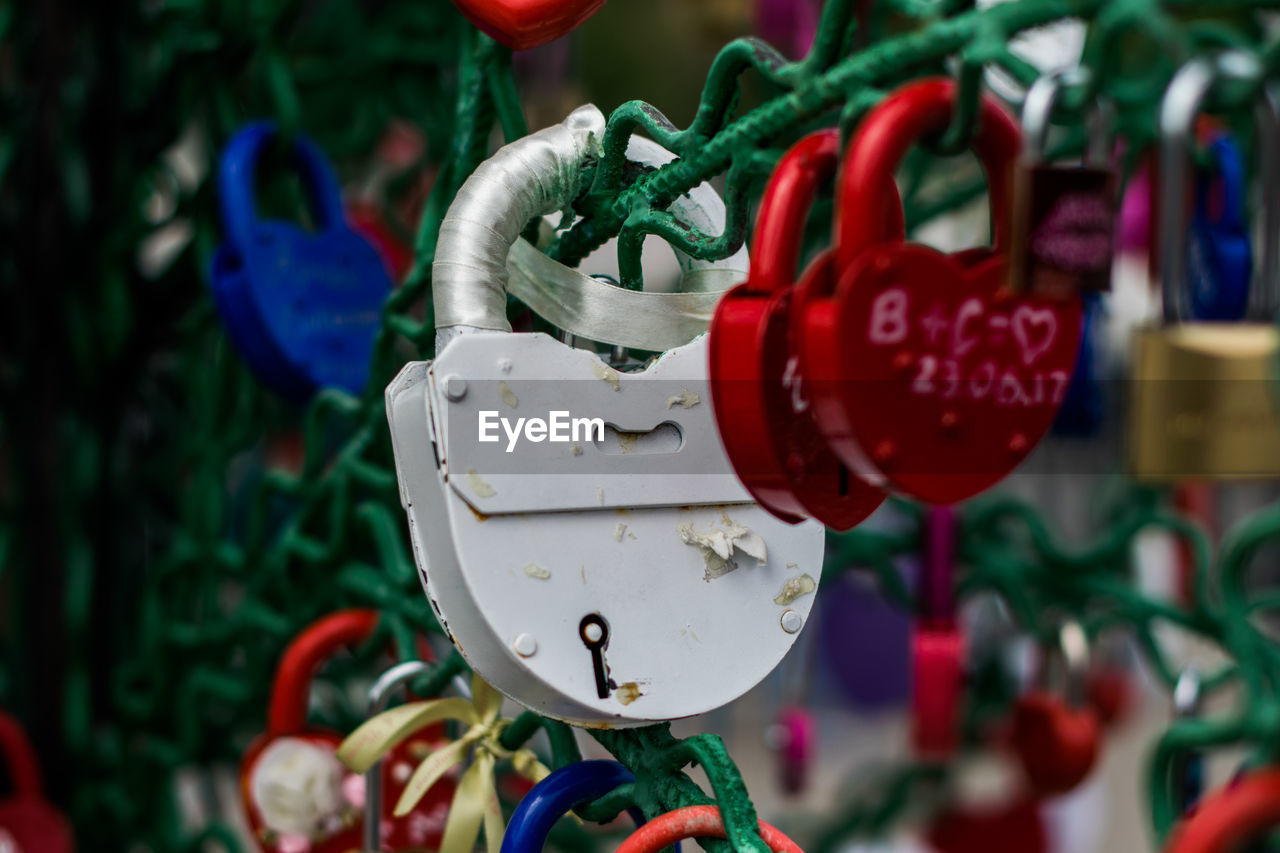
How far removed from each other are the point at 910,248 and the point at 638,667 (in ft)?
0.60

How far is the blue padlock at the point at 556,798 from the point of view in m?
0.43

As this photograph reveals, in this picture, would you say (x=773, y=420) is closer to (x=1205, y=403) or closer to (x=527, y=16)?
(x=1205, y=403)

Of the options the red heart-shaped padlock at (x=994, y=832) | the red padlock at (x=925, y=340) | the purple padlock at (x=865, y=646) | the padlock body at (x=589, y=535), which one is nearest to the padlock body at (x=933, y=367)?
the red padlock at (x=925, y=340)

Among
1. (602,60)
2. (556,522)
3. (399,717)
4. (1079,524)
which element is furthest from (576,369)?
(1079,524)

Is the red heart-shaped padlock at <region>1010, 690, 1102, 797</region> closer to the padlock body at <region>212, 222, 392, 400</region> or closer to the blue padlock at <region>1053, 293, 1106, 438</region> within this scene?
the blue padlock at <region>1053, 293, 1106, 438</region>

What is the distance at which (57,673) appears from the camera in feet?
3.30

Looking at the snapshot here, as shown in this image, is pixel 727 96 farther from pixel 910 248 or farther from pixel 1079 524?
pixel 1079 524

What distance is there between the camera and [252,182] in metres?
0.76

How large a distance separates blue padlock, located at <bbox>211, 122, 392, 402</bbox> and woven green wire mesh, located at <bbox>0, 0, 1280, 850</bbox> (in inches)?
1.2

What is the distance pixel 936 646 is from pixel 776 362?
78 centimetres

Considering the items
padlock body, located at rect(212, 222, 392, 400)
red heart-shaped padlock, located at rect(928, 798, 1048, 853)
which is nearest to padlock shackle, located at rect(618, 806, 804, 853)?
padlock body, located at rect(212, 222, 392, 400)

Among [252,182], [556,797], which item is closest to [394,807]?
[556,797]

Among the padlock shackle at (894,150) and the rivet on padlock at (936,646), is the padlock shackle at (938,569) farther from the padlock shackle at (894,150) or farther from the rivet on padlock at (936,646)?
the padlock shackle at (894,150)

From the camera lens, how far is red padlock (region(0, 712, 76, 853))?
0.84m
